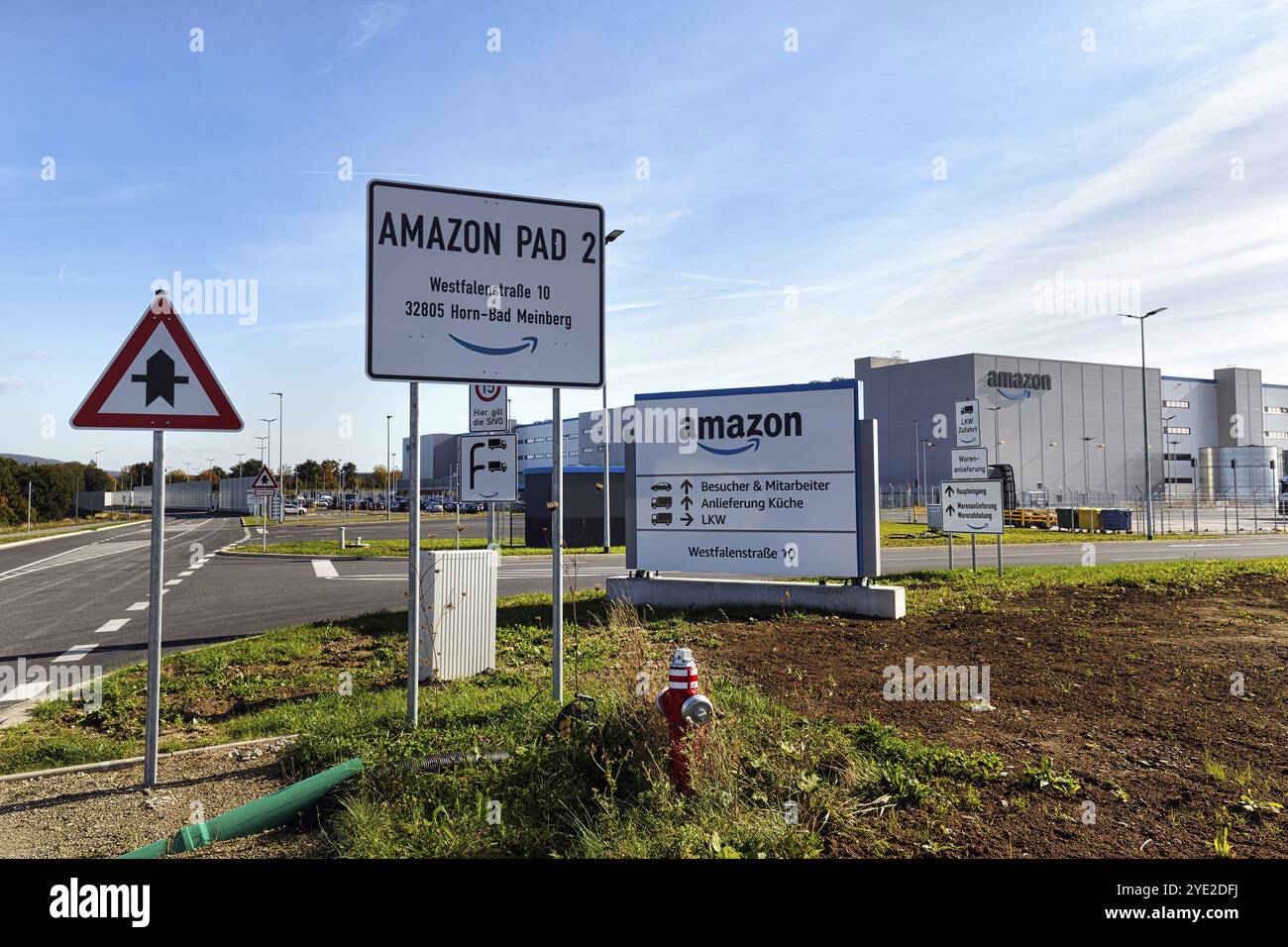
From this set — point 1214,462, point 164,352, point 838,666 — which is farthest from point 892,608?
point 1214,462

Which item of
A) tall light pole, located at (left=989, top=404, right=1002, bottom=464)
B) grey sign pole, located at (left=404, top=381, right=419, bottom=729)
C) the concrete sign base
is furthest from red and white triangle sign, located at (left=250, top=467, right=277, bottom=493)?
tall light pole, located at (left=989, top=404, right=1002, bottom=464)

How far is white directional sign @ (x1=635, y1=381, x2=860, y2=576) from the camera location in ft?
38.4

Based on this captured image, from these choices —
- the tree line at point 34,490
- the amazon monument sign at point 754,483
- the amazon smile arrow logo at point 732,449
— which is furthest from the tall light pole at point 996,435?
the tree line at point 34,490

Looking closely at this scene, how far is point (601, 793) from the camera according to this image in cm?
423

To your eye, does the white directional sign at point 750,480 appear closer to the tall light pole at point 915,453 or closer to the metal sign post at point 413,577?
the metal sign post at point 413,577

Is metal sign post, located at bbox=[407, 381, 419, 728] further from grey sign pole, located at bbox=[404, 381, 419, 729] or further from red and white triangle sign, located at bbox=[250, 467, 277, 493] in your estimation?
red and white triangle sign, located at bbox=[250, 467, 277, 493]

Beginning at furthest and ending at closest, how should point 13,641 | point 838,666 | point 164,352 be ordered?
point 13,641 < point 838,666 < point 164,352

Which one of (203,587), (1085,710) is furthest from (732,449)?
(203,587)

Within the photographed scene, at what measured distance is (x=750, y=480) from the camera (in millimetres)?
12125

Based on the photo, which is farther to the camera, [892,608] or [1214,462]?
[1214,462]

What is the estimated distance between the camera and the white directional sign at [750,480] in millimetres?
11711

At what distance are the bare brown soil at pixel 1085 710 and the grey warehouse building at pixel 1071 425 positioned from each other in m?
69.2

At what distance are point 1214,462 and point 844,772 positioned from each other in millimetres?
106635
